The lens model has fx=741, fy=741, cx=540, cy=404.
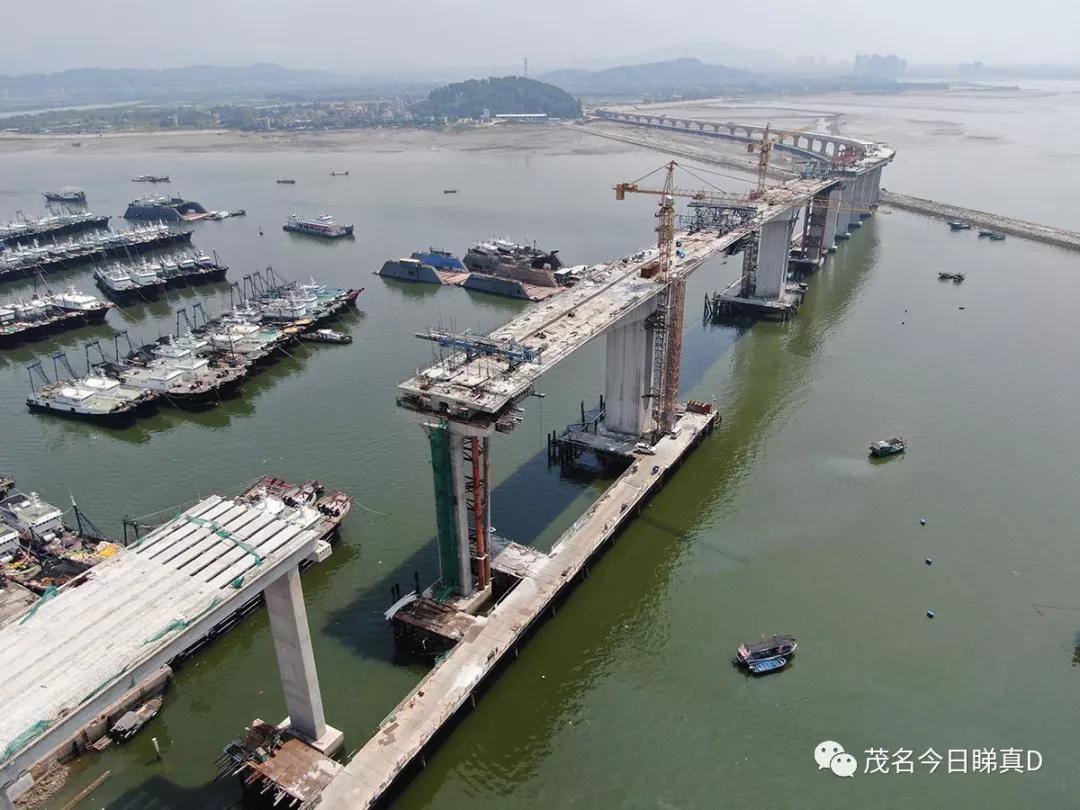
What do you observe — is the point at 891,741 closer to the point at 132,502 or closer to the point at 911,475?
the point at 911,475

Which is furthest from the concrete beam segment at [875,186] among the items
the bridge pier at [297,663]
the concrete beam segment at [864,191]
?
the bridge pier at [297,663]

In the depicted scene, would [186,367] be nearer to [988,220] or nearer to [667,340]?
[667,340]

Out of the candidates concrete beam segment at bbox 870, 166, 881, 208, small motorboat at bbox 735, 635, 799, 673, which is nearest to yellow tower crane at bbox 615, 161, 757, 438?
small motorboat at bbox 735, 635, 799, 673

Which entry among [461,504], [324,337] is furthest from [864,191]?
[461,504]

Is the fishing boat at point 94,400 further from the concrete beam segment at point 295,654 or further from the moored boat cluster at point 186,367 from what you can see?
the concrete beam segment at point 295,654

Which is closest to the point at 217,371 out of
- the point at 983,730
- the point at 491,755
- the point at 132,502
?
the point at 132,502

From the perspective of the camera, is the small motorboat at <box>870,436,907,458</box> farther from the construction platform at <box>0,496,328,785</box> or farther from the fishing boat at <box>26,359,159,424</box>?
the fishing boat at <box>26,359,159,424</box>
